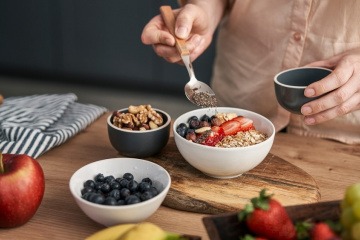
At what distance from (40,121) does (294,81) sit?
2.11ft

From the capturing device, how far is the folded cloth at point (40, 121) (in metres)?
1.43

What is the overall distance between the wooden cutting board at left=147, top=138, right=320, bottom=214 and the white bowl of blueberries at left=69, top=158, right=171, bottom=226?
0.21 ft

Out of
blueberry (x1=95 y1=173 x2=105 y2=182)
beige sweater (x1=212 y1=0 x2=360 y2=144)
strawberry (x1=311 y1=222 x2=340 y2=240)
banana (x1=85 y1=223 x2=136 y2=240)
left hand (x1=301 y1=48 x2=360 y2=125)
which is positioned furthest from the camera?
beige sweater (x1=212 y1=0 x2=360 y2=144)

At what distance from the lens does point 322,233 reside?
84cm

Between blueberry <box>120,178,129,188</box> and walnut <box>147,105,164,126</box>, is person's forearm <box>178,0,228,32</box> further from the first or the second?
blueberry <box>120,178,129,188</box>

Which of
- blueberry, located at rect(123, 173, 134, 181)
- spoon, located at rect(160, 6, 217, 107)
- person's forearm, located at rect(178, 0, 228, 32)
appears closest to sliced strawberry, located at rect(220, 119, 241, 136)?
spoon, located at rect(160, 6, 217, 107)

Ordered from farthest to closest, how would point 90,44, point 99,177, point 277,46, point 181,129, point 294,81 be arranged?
1. point 90,44
2. point 277,46
3. point 294,81
4. point 181,129
5. point 99,177

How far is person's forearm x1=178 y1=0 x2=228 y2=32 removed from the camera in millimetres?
1707

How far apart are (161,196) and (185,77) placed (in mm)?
2004

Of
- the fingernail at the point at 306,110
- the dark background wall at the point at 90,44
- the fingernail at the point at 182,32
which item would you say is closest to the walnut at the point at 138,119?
the fingernail at the point at 182,32

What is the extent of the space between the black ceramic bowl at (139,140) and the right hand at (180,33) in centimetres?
23

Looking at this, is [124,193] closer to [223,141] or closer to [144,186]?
[144,186]

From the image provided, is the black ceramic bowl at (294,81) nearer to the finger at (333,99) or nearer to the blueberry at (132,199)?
the finger at (333,99)

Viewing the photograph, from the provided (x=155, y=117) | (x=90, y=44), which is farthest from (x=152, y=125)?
(x=90, y=44)
